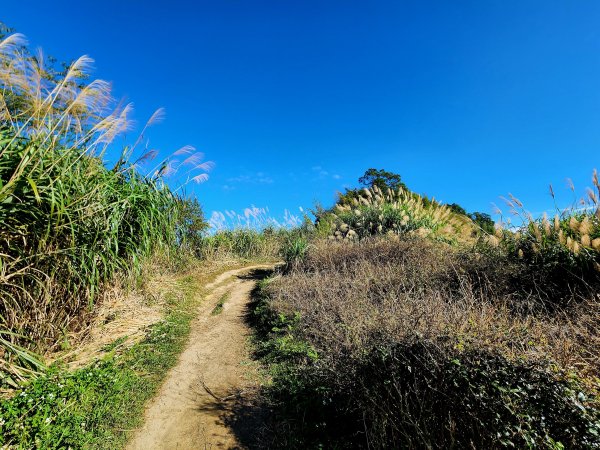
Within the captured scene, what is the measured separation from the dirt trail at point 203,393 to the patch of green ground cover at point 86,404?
0.21 m

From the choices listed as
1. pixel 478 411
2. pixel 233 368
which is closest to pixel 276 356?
pixel 233 368

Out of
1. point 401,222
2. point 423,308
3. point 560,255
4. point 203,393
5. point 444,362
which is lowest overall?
point 203,393

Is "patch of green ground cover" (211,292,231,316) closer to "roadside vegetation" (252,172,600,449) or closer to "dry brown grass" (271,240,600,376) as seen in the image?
"roadside vegetation" (252,172,600,449)

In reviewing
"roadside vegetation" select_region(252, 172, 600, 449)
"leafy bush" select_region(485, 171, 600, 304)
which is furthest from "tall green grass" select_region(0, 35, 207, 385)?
"leafy bush" select_region(485, 171, 600, 304)

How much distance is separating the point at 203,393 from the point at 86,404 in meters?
1.34

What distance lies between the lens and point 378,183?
2009 centimetres

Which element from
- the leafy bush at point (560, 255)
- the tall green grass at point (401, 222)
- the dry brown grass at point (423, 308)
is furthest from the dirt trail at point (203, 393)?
the tall green grass at point (401, 222)

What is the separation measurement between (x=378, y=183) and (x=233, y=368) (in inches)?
674

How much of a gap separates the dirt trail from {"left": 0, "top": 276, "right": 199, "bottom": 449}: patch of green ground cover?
0.21 m

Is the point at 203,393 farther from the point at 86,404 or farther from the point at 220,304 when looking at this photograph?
the point at 220,304

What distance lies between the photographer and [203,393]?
166 inches

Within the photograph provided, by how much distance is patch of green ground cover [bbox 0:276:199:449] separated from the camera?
3.01 meters

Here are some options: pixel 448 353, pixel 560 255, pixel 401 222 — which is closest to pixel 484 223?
pixel 401 222

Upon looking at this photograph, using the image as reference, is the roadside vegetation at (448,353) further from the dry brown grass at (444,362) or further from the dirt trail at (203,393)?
the dirt trail at (203,393)
